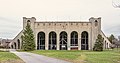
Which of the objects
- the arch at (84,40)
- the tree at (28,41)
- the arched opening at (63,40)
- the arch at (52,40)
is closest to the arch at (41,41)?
the arch at (52,40)

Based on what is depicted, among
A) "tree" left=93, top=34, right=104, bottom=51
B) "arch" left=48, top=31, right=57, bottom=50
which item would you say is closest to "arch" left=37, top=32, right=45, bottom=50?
"arch" left=48, top=31, right=57, bottom=50

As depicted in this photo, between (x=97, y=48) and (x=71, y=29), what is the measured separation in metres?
13.1

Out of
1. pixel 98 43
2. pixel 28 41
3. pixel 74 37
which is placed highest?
pixel 74 37

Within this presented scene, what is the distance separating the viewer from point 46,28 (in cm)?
9750

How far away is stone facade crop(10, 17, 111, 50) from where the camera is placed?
97.0 m

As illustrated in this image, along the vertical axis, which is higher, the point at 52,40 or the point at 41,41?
the point at 52,40

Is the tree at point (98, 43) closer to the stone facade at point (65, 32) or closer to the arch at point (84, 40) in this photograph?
the stone facade at point (65, 32)

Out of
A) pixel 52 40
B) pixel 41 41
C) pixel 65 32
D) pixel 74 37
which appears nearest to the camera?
pixel 65 32

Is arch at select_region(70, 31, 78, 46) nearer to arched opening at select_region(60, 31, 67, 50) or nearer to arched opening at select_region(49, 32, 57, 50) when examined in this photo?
arched opening at select_region(60, 31, 67, 50)

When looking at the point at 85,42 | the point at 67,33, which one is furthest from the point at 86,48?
the point at 67,33

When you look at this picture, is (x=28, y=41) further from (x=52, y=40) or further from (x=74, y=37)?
(x=74, y=37)

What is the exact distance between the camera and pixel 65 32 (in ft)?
325

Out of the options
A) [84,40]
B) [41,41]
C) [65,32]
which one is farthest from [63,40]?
[41,41]

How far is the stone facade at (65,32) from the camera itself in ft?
318
